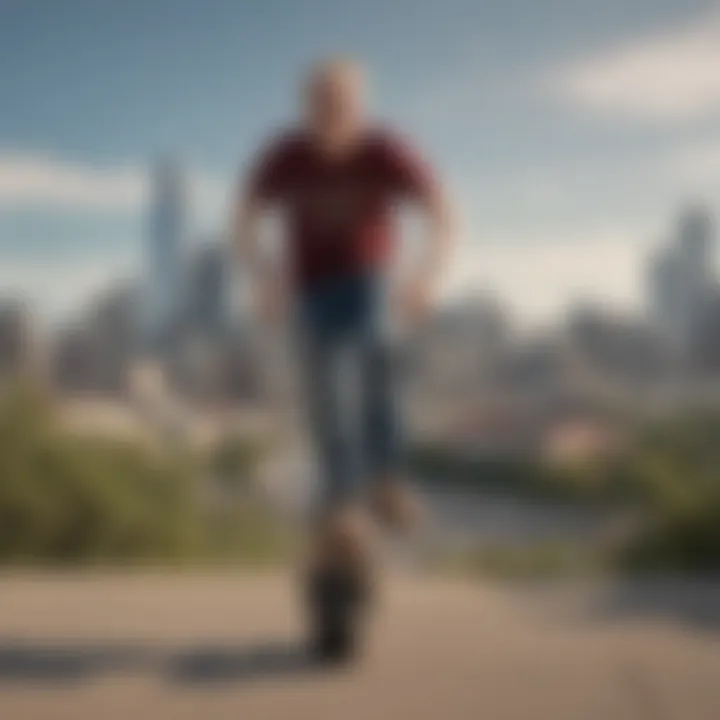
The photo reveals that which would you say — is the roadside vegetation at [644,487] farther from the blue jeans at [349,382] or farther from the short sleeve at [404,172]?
the short sleeve at [404,172]

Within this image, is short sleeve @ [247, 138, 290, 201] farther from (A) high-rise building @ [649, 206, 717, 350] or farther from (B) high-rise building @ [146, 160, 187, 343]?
(A) high-rise building @ [649, 206, 717, 350]

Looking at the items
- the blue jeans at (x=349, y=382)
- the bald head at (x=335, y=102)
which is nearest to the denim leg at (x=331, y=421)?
the blue jeans at (x=349, y=382)

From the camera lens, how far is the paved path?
3.75ft

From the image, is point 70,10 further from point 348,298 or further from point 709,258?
point 709,258

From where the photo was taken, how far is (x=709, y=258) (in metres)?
1.30

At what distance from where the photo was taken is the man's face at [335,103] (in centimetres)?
121

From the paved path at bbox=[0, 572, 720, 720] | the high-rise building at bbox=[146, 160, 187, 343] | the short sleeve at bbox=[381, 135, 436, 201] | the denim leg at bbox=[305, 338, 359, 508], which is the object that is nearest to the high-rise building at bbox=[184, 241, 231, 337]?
the high-rise building at bbox=[146, 160, 187, 343]

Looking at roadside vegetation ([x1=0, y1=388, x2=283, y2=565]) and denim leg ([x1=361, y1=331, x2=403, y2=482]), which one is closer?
denim leg ([x1=361, y1=331, x2=403, y2=482])

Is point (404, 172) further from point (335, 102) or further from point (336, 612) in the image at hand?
point (336, 612)

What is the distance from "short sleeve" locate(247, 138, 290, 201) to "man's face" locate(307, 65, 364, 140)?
0.05 metres

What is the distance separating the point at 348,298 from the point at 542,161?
337 mm

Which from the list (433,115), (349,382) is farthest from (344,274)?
(433,115)

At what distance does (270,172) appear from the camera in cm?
Result: 123

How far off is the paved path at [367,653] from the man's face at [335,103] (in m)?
0.58
